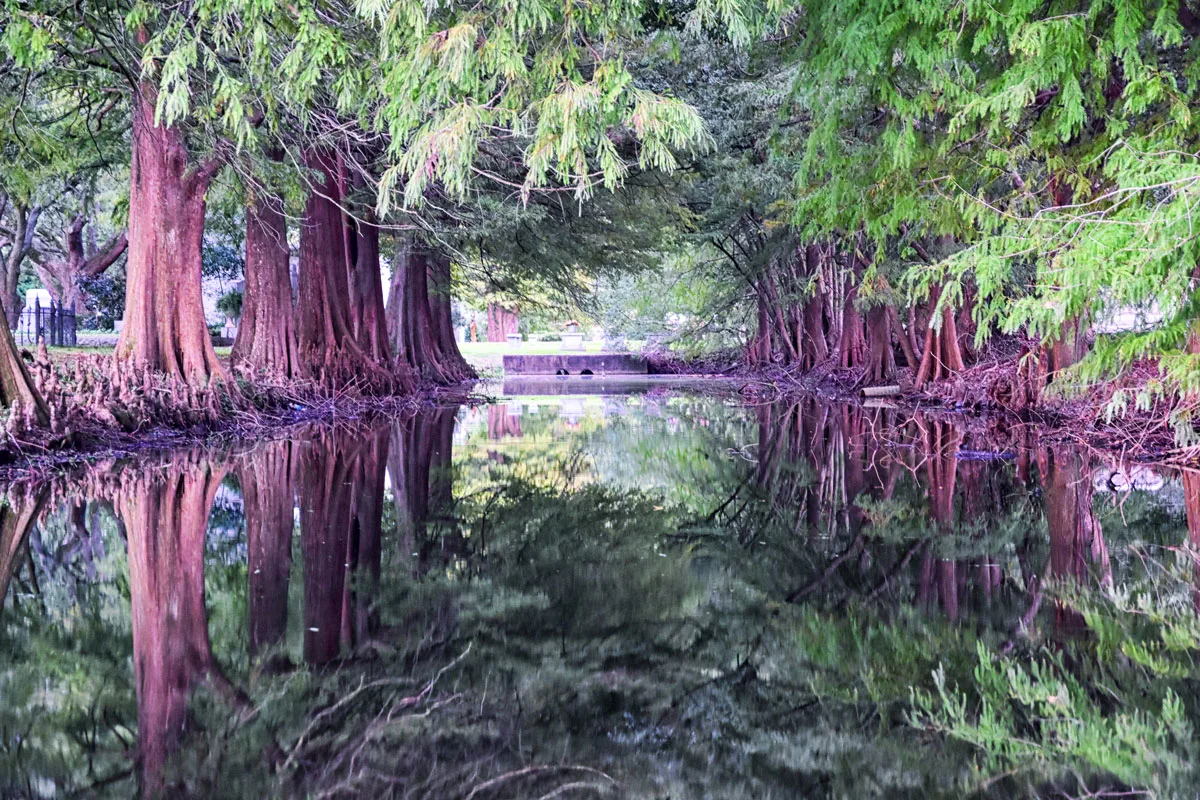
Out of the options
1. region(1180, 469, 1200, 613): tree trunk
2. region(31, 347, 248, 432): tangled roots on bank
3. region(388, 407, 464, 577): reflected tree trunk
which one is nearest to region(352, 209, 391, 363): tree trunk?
region(388, 407, 464, 577): reflected tree trunk

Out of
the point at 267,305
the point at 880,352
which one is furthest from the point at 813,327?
the point at 267,305

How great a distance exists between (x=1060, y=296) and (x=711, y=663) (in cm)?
385

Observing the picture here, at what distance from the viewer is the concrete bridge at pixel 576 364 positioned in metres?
38.8

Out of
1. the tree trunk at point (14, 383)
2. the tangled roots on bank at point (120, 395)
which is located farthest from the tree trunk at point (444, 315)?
the tree trunk at point (14, 383)

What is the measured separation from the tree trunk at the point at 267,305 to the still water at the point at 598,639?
6.94m

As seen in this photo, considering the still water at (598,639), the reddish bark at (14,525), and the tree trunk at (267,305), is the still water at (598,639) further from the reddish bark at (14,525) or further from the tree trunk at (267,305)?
the tree trunk at (267,305)

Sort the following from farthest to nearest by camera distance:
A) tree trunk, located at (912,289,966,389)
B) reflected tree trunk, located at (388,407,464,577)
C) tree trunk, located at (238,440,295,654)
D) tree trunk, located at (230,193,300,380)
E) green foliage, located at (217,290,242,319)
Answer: green foliage, located at (217,290,242,319) → tree trunk, located at (912,289,966,389) → tree trunk, located at (230,193,300,380) → reflected tree trunk, located at (388,407,464,577) → tree trunk, located at (238,440,295,654)

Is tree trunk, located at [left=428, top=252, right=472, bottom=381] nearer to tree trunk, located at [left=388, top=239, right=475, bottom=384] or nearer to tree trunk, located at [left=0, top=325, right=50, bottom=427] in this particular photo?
tree trunk, located at [left=388, top=239, right=475, bottom=384]

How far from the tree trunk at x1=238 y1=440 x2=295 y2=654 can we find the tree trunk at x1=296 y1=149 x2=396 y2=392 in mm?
5938

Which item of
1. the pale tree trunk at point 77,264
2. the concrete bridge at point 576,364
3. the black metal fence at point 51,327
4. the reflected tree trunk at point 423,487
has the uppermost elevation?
the pale tree trunk at point 77,264

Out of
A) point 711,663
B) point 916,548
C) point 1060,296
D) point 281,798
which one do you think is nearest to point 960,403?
point 1060,296

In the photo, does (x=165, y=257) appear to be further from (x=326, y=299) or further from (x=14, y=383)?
(x=326, y=299)

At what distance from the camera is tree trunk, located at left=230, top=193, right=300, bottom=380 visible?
50.0 ft

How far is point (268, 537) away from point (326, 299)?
1094 centimetres
